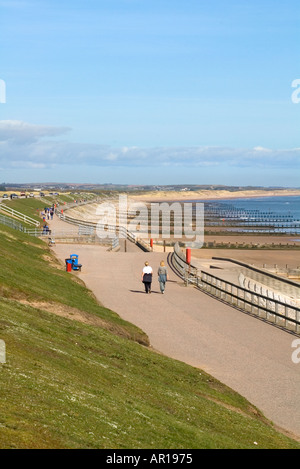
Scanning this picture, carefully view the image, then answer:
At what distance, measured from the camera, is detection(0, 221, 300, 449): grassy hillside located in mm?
8500

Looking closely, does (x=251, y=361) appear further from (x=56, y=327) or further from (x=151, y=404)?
(x=151, y=404)

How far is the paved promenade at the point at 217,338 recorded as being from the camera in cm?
1451

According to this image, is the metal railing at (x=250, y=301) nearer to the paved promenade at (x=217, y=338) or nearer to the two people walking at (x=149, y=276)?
the paved promenade at (x=217, y=338)

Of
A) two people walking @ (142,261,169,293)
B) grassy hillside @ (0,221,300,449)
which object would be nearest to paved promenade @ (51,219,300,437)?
two people walking @ (142,261,169,293)

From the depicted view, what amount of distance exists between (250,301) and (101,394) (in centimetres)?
1524

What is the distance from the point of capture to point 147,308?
2391cm

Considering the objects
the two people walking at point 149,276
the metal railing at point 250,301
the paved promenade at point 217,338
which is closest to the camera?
the paved promenade at point 217,338

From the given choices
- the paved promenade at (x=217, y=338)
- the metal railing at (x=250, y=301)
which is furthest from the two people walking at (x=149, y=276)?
the metal railing at (x=250, y=301)

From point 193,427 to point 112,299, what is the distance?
15289 millimetres

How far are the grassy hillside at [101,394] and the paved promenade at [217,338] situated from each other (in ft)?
2.74

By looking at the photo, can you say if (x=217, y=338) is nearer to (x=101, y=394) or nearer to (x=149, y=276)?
(x=149, y=276)

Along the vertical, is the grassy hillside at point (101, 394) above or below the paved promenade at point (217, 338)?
above

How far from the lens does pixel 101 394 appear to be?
10.7 m
